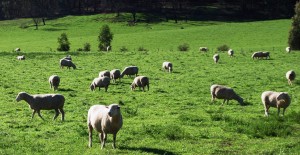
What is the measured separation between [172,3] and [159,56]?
299 ft

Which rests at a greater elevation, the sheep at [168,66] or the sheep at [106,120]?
the sheep at [106,120]

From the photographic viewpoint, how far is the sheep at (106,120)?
13867 millimetres

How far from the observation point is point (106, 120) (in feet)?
46.6

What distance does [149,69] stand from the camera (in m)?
41.8

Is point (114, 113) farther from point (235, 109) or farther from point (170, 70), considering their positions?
point (170, 70)

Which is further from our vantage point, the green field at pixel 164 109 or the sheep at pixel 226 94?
the sheep at pixel 226 94

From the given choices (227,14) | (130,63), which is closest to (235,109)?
(130,63)

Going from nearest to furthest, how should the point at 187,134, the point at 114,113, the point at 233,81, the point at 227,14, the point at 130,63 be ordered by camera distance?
the point at 114,113 → the point at 187,134 → the point at 233,81 → the point at 130,63 → the point at 227,14

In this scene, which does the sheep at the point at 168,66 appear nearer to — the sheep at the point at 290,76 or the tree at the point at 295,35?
the sheep at the point at 290,76

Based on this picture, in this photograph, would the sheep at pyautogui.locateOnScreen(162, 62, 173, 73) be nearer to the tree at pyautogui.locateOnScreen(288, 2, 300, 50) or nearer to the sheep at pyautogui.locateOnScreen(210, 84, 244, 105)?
the sheep at pyautogui.locateOnScreen(210, 84, 244, 105)

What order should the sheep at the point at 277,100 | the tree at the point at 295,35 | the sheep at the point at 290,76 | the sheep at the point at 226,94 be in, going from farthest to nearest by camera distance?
the tree at the point at 295,35
the sheep at the point at 290,76
the sheep at the point at 226,94
the sheep at the point at 277,100

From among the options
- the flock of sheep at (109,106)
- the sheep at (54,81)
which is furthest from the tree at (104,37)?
the sheep at (54,81)

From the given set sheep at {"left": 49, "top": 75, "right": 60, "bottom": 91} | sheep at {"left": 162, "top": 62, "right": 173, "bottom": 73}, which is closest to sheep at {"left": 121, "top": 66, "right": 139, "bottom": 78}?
sheep at {"left": 162, "top": 62, "right": 173, "bottom": 73}

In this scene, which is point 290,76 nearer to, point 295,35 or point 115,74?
point 115,74
